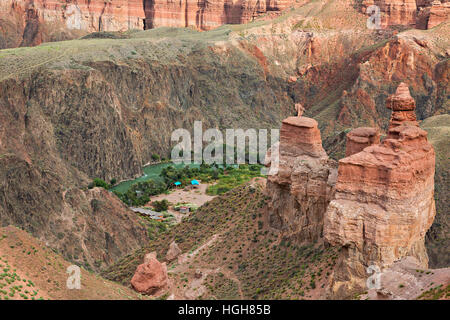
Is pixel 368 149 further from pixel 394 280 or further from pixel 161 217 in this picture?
pixel 161 217

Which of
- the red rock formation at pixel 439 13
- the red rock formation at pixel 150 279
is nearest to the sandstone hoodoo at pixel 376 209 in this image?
the red rock formation at pixel 150 279

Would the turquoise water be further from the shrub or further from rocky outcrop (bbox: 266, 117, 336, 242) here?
rocky outcrop (bbox: 266, 117, 336, 242)

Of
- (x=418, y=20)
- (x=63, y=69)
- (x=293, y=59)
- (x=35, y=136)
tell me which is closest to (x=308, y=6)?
(x=293, y=59)

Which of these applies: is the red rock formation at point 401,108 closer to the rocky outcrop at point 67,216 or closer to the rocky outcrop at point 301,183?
the rocky outcrop at point 301,183

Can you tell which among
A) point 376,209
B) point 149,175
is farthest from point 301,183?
point 149,175

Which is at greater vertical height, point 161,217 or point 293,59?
point 293,59

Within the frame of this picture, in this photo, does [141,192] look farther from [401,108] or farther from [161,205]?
[401,108]
